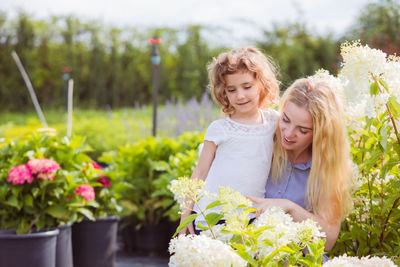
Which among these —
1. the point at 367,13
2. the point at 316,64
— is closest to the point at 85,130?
the point at 367,13

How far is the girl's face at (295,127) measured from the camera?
1784 millimetres

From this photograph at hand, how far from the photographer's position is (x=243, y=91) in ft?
6.71

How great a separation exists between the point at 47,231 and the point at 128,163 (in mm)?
1162

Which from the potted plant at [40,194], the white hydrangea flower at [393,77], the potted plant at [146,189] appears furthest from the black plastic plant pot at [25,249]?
the white hydrangea flower at [393,77]

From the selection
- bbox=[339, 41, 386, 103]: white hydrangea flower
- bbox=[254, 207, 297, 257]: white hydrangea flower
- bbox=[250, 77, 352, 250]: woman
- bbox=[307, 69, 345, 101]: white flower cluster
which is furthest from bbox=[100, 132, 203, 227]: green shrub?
bbox=[254, 207, 297, 257]: white hydrangea flower

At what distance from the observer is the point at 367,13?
6.09m

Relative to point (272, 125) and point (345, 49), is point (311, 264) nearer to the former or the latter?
point (345, 49)

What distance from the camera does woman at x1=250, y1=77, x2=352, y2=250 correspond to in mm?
1759

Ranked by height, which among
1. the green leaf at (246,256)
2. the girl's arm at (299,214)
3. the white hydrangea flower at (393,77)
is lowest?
the girl's arm at (299,214)

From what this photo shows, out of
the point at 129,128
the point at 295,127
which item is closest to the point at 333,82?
the point at 295,127

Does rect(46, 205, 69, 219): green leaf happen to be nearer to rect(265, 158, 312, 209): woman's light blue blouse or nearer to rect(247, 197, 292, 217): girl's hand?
rect(265, 158, 312, 209): woman's light blue blouse

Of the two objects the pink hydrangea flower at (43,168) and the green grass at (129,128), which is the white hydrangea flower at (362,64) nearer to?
the pink hydrangea flower at (43,168)

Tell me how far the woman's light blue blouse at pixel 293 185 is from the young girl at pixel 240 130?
0.06 metres

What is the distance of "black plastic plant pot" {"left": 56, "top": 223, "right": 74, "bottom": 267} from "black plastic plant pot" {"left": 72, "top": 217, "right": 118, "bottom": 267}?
9.8 inches
